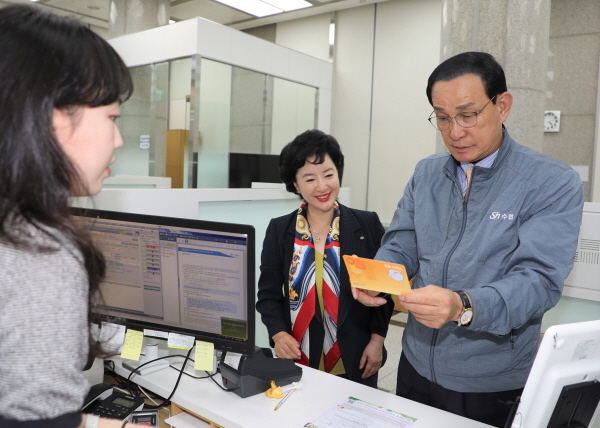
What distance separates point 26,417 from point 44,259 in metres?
0.20

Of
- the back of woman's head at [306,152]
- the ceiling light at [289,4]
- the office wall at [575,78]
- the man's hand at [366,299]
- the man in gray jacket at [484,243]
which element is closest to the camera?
the man in gray jacket at [484,243]

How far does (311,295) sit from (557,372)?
1180mm

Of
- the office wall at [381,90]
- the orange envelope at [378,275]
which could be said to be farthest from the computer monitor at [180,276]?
the office wall at [381,90]

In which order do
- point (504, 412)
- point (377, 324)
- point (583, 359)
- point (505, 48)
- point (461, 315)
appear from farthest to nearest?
point (505, 48)
point (377, 324)
point (504, 412)
point (461, 315)
point (583, 359)

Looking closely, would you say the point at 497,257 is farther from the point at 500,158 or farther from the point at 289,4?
the point at 289,4

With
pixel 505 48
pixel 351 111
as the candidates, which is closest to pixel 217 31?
pixel 351 111

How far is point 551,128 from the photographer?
608 cm

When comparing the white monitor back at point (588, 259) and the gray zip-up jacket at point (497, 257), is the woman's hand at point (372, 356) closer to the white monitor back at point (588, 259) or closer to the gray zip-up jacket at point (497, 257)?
the gray zip-up jacket at point (497, 257)

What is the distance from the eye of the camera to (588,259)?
1928 millimetres

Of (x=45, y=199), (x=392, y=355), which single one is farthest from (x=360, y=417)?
(x=392, y=355)

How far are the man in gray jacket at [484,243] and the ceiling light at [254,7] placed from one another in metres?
7.66

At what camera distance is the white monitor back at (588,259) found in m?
1.91

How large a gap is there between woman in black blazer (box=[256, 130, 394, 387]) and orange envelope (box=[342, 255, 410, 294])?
649 millimetres

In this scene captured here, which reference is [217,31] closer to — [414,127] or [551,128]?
[414,127]
